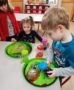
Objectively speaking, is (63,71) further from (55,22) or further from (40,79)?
(55,22)

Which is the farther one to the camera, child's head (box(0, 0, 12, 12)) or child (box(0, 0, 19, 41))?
child (box(0, 0, 19, 41))

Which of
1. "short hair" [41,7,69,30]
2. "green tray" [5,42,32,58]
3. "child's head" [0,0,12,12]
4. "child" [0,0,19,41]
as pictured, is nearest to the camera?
"short hair" [41,7,69,30]

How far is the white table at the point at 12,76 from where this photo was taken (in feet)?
3.17

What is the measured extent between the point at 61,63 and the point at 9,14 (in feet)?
3.30

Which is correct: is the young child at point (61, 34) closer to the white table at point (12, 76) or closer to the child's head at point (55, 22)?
the child's head at point (55, 22)

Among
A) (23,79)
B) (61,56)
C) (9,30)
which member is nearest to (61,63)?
(61,56)

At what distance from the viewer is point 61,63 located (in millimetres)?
1106

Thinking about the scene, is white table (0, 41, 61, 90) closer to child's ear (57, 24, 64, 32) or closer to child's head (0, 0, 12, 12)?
child's ear (57, 24, 64, 32)

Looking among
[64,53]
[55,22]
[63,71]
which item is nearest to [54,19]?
[55,22]

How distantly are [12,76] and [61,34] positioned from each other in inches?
15.4

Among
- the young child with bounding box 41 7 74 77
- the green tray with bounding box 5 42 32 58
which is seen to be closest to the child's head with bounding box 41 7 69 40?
the young child with bounding box 41 7 74 77

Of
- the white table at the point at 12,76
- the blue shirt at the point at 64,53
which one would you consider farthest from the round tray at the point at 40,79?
the blue shirt at the point at 64,53

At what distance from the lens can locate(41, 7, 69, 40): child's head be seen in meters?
0.93

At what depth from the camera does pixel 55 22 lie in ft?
3.03
